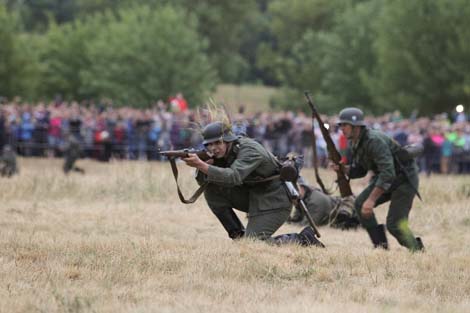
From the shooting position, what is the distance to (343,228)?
51.8ft

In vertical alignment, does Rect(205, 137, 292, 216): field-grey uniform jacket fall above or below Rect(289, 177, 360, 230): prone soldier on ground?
above

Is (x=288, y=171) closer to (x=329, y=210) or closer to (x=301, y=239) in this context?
(x=301, y=239)

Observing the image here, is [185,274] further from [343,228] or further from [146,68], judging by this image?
[146,68]

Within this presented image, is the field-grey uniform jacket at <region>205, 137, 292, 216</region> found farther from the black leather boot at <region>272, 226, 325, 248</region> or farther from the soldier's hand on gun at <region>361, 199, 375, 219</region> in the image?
the soldier's hand on gun at <region>361, 199, 375, 219</region>

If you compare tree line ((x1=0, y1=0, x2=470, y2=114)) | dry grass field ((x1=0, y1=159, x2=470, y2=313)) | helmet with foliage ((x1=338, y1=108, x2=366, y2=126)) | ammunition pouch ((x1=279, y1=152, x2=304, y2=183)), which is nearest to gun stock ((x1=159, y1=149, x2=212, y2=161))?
ammunition pouch ((x1=279, y1=152, x2=304, y2=183))

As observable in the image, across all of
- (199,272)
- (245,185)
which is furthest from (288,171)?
(199,272)

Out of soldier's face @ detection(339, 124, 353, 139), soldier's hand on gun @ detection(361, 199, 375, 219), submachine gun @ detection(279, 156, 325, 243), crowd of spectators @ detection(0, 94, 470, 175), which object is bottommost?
crowd of spectators @ detection(0, 94, 470, 175)

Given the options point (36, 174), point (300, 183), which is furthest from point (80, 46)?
point (300, 183)

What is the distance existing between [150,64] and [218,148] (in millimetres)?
43362

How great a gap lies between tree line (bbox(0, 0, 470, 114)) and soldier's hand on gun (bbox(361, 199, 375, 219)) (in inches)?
1172

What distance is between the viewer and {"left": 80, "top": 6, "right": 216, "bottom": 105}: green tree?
178 ft

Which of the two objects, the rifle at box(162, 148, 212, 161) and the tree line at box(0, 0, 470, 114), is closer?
the rifle at box(162, 148, 212, 161)

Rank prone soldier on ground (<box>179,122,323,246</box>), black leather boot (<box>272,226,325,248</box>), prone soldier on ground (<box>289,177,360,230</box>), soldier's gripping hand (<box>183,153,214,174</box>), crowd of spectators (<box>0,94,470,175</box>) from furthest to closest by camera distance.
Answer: crowd of spectators (<box>0,94,470,175</box>) → prone soldier on ground (<box>289,177,360,230</box>) → black leather boot (<box>272,226,325,248</box>) → prone soldier on ground (<box>179,122,323,246</box>) → soldier's gripping hand (<box>183,153,214,174</box>)

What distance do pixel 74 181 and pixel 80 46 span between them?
43.9 m
